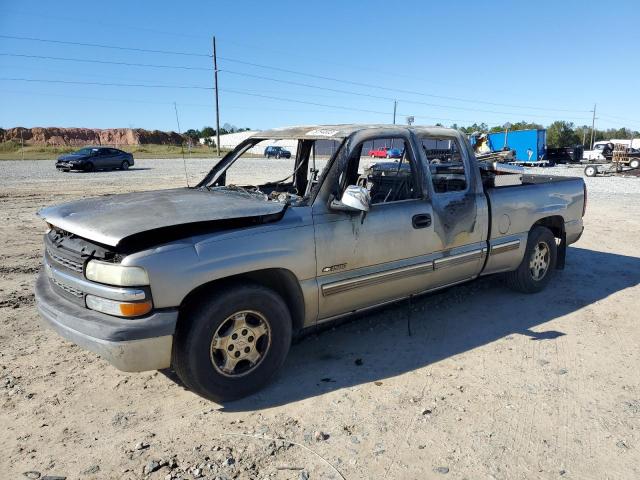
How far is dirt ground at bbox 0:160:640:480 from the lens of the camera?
276 centimetres

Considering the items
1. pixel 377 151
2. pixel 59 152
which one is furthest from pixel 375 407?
pixel 59 152

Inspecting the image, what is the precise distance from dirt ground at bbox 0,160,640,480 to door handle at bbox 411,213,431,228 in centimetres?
102

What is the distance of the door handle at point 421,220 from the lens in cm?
418

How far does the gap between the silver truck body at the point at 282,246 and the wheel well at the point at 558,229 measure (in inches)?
28.3

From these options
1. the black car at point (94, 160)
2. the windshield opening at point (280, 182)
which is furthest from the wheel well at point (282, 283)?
the black car at point (94, 160)

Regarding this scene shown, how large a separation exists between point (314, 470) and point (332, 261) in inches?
58.6

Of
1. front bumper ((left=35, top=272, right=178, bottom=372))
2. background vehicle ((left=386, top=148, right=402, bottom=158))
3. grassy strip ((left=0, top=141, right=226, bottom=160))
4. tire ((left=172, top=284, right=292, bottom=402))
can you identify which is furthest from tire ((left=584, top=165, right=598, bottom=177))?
grassy strip ((left=0, top=141, right=226, bottom=160))

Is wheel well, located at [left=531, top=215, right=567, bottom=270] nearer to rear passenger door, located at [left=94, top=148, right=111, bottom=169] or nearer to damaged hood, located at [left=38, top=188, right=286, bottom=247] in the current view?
damaged hood, located at [left=38, top=188, right=286, bottom=247]

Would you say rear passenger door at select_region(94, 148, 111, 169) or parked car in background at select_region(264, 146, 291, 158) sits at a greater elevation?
parked car in background at select_region(264, 146, 291, 158)

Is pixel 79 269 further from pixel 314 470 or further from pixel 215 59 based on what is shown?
pixel 215 59

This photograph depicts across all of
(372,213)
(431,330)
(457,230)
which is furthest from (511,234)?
(372,213)

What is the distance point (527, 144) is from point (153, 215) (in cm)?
3398

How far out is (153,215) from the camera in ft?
10.7

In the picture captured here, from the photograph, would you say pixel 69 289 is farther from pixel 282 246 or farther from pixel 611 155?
pixel 611 155
